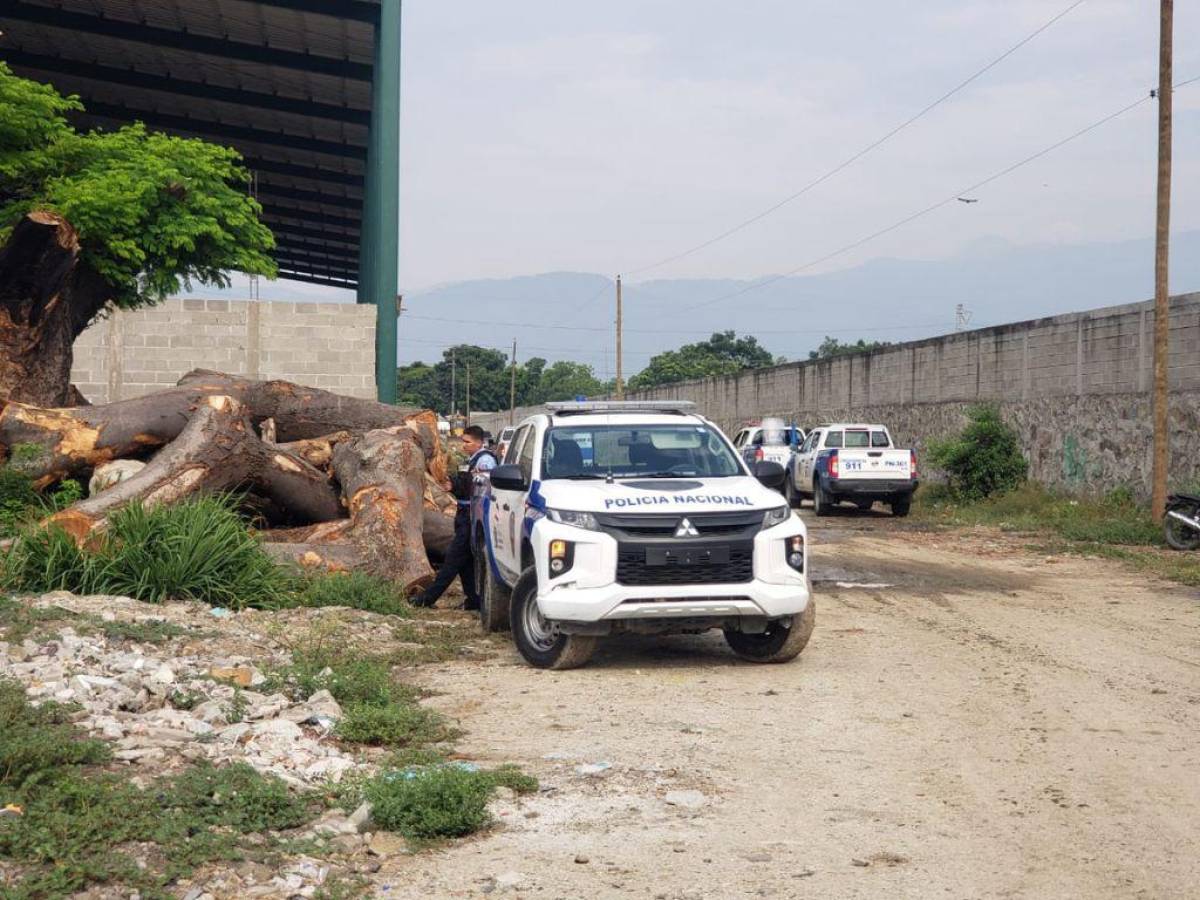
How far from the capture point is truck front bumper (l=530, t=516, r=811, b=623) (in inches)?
366

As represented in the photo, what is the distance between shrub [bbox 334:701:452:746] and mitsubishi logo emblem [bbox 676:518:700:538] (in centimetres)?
240

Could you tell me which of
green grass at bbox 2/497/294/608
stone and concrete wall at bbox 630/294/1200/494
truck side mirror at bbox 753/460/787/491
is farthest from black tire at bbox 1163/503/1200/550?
green grass at bbox 2/497/294/608

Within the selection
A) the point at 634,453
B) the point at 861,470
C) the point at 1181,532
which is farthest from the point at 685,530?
the point at 861,470

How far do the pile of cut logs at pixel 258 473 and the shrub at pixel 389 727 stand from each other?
191 inches

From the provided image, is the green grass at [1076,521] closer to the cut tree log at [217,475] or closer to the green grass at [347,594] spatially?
the green grass at [347,594]

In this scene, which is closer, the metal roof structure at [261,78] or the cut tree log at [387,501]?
the cut tree log at [387,501]

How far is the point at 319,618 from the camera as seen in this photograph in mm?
11211

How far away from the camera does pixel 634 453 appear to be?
35.2 feet

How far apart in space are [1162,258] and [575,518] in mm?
15832

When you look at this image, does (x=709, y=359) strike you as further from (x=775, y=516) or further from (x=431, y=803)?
(x=431, y=803)

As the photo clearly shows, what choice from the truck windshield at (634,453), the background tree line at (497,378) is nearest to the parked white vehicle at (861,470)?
the truck windshield at (634,453)

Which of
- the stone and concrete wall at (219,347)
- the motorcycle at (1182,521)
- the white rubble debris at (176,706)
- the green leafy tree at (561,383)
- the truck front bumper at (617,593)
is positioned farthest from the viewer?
the green leafy tree at (561,383)

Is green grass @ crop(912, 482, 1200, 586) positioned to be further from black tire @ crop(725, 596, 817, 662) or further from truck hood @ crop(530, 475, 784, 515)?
truck hood @ crop(530, 475, 784, 515)

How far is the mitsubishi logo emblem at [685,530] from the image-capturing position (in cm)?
949
